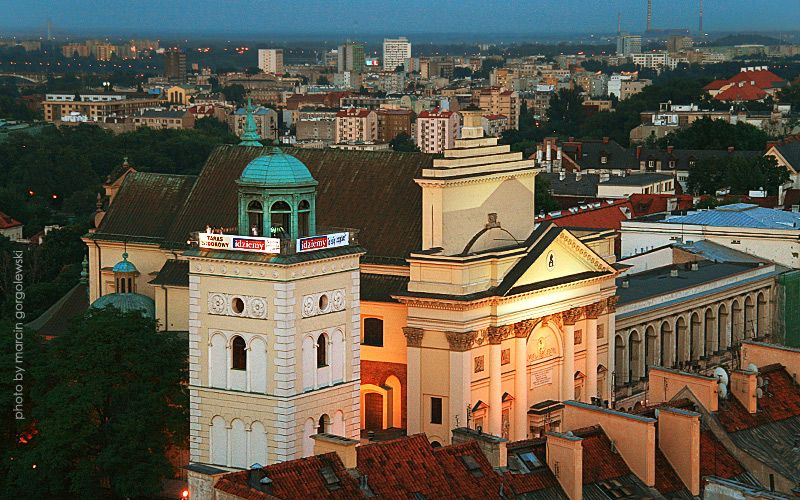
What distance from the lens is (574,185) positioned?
161375 mm

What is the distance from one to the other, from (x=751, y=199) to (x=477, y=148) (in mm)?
60473

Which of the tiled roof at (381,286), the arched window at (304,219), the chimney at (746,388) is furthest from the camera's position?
the tiled roof at (381,286)

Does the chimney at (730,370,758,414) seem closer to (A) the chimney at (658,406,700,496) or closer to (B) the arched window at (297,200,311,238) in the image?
(A) the chimney at (658,406,700,496)

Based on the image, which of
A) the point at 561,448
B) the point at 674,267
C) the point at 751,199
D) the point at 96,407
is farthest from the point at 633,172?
the point at 561,448

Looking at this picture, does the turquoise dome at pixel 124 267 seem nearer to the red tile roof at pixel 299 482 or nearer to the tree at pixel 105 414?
the tree at pixel 105 414

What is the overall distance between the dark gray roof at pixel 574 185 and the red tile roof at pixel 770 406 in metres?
86.8

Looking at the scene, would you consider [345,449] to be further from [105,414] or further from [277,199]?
[105,414]

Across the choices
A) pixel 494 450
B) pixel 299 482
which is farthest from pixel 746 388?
pixel 299 482

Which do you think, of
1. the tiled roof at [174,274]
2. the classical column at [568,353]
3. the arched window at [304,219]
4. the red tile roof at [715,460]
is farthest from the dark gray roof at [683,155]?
the red tile roof at [715,460]

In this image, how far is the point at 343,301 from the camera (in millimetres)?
67938

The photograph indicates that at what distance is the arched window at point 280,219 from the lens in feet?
220

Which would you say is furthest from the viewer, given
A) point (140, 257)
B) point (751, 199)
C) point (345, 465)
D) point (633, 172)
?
point (633, 172)

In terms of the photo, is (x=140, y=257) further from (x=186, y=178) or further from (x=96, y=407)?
(x=96, y=407)

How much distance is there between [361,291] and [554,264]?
7.57 m
